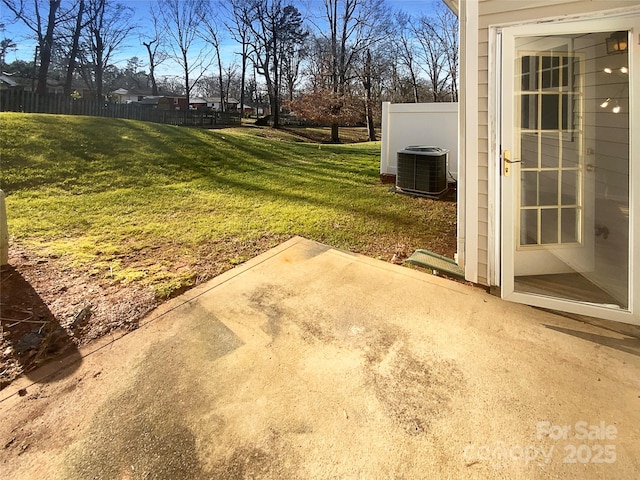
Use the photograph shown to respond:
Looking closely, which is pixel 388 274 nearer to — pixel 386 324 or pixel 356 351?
pixel 386 324

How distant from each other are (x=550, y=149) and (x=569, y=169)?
239mm

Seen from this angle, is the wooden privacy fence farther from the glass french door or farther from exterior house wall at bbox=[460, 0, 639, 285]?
the glass french door

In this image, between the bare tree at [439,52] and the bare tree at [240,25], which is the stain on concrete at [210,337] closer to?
the bare tree at [240,25]

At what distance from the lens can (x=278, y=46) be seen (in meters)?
24.8

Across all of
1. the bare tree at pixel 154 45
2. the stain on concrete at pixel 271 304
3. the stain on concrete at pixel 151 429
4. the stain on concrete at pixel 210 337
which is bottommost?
the stain on concrete at pixel 151 429

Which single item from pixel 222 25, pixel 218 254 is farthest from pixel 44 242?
pixel 222 25

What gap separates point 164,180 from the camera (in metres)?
6.62

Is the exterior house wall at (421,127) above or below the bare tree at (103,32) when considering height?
below

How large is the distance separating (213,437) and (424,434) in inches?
34.8

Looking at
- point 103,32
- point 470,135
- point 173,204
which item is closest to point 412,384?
point 470,135

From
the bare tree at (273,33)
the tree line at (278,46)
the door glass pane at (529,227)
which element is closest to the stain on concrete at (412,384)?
the door glass pane at (529,227)

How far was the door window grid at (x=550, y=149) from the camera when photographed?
2.73 metres

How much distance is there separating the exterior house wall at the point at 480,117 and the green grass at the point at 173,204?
90 cm

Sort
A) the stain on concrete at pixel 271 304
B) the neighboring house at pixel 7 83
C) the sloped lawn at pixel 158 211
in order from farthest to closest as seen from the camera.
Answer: the neighboring house at pixel 7 83 < the sloped lawn at pixel 158 211 < the stain on concrete at pixel 271 304
